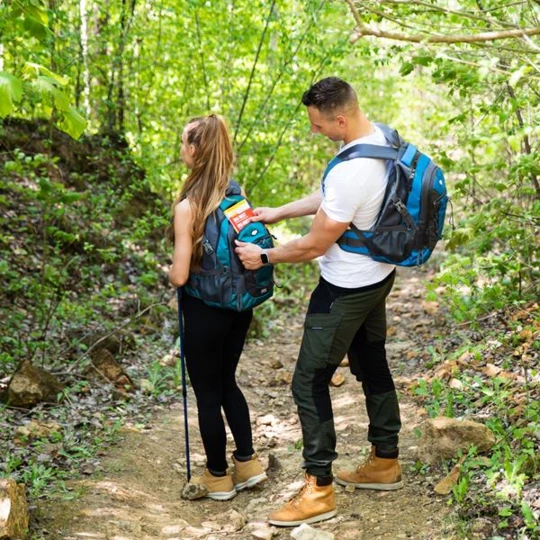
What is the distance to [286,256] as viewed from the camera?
3.44 metres

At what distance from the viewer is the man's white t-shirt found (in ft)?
10.4

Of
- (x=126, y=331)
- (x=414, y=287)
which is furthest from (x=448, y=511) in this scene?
(x=414, y=287)

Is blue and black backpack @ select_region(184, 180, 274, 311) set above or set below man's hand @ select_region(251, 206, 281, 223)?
below

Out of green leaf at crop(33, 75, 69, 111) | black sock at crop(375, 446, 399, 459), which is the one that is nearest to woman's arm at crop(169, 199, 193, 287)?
green leaf at crop(33, 75, 69, 111)

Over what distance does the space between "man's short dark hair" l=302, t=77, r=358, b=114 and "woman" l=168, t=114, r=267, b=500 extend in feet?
2.12

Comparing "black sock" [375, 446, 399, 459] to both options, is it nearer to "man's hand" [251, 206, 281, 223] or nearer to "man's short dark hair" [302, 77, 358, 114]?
"man's hand" [251, 206, 281, 223]

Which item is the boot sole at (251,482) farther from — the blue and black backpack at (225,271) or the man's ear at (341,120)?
the man's ear at (341,120)

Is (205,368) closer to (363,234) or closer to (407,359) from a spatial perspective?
(363,234)

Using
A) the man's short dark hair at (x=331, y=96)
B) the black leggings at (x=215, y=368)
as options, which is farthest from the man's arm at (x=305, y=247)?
the man's short dark hair at (x=331, y=96)

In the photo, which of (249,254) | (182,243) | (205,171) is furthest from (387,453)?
(205,171)

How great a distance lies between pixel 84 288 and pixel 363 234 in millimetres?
5102

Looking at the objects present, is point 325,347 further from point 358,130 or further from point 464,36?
point 464,36

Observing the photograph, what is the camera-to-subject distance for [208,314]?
3.67 m

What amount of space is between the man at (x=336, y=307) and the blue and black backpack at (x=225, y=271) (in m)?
0.07
